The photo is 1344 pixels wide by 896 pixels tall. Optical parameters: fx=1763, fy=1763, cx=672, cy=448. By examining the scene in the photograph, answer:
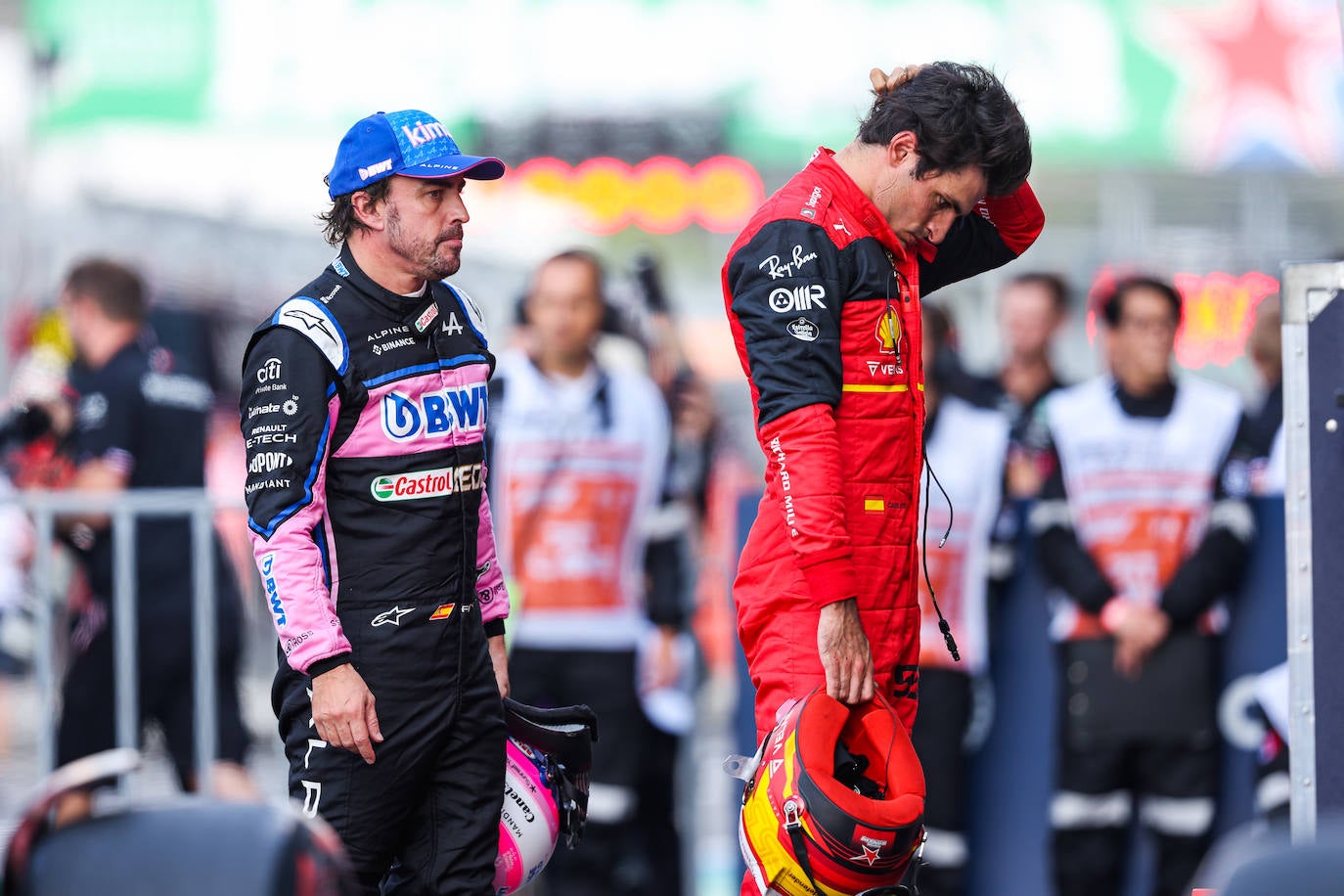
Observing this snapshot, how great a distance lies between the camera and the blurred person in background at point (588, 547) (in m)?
6.34

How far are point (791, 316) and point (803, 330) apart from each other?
0.04 meters

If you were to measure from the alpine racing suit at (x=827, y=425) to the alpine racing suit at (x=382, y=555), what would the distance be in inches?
23.5

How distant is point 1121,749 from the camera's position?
601 cm

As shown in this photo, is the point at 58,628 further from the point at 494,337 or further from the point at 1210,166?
the point at 1210,166

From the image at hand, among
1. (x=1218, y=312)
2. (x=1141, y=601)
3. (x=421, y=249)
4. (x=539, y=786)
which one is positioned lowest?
(x=539, y=786)

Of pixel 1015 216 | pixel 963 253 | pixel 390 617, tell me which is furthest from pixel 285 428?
pixel 1015 216

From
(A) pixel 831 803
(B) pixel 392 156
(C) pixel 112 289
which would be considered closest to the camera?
(A) pixel 831 803

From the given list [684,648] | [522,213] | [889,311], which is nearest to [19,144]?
[522,213]

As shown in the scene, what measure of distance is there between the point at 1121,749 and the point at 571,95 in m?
12.1

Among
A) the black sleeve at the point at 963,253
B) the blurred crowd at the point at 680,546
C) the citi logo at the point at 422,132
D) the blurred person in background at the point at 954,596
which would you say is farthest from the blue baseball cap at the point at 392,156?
the blurred person in background at the point at 954,596

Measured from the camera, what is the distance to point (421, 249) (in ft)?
11.8

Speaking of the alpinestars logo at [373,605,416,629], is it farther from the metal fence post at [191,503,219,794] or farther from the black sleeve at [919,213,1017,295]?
the metal fence post at [191,503,219,794]

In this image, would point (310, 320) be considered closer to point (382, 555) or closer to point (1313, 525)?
point (382, 555)

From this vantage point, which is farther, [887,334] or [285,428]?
[887,334]
